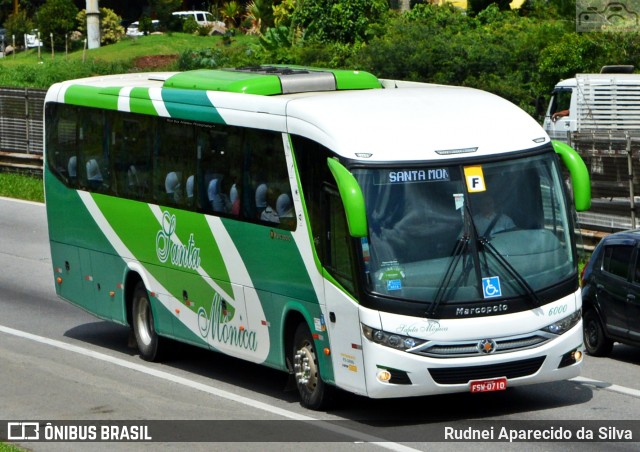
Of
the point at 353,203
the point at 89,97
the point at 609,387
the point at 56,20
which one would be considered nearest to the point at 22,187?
the point at 89,97

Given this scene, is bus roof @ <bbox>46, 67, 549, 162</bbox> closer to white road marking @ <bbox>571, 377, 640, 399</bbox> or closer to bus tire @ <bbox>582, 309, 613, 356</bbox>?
white road marking @ <bbox>571, 377, 640, 399</bbox>

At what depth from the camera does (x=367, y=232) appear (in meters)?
11.4

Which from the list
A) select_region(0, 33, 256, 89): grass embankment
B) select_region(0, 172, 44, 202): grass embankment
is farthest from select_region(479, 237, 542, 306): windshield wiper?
select_region(0, 33, 256, 89): grass embankment

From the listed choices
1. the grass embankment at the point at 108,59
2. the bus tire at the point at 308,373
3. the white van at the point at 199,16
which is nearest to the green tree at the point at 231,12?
the grass embankment at the point at 108,59

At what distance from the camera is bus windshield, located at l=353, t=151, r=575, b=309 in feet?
37.5

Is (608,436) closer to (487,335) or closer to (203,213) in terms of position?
(487,335)

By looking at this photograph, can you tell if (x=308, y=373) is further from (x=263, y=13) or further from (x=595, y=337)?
(x=263, y=13)

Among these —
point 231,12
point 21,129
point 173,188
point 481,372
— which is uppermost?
point 173,188

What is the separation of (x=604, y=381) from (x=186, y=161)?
527 cm

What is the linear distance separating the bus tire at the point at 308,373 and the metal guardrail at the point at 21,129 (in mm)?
23500

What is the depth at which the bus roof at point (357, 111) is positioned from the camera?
1177cm

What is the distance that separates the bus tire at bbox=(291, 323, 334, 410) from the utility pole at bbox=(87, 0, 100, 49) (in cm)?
5413

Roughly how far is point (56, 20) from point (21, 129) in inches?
1684

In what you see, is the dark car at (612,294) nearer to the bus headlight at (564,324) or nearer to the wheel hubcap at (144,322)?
the bus headlight at (564,324)
